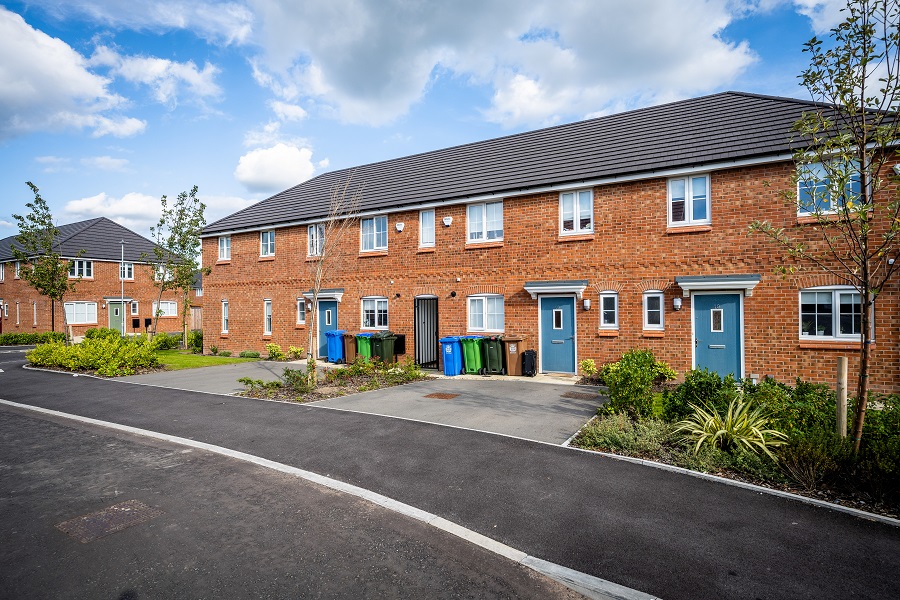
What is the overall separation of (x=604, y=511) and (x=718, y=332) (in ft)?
30.5

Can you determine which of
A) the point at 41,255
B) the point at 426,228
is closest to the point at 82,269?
the point at 41,255

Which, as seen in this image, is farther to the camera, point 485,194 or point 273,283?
point 273,283

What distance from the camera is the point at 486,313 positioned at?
16312 mm

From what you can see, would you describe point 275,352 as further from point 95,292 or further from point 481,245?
point 95,292

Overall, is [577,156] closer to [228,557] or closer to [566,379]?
[566,379]

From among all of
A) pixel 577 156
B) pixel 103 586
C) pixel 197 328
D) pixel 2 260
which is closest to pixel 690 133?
pixel 577 156

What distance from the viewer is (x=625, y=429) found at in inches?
307

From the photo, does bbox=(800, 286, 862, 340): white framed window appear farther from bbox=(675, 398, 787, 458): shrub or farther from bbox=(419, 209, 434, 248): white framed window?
bbox=(419, 209, 434, 248): white framed window

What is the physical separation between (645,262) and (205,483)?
11930 mm

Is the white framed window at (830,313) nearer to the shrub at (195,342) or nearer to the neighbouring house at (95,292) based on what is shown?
the shrub at (195,342)

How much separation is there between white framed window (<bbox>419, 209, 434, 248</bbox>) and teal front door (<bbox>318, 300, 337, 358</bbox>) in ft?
16.2

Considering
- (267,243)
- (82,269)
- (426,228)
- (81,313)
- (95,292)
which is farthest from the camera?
(95,292)

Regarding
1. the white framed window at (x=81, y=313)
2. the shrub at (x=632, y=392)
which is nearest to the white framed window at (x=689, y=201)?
the shrub at (x=632, y=392)

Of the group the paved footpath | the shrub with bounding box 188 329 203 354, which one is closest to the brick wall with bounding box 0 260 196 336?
the shrub with bounding box 188 329 203 354
